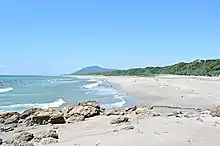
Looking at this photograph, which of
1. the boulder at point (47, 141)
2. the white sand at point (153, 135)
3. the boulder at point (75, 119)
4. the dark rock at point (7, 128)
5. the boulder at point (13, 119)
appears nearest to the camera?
the white sand at point (153, 135)

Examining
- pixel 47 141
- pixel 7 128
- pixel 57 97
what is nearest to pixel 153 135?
pixel 47 141

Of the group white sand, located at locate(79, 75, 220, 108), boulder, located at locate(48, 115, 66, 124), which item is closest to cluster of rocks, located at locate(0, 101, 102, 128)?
boulder, located at locate(48, 115, 66, 124)

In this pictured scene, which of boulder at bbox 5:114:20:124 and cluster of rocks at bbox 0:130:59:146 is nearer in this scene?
cluster of rocks at bbox 0:130:59:146

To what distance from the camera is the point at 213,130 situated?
9969 mm

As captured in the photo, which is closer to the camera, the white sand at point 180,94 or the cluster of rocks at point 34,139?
the cluster of rocks at point 34,139

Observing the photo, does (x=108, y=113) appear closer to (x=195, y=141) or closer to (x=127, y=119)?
(x=127, y=119)

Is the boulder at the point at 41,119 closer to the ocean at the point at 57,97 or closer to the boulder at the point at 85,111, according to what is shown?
the boulder at the point at 85,111

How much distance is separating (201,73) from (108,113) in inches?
3631

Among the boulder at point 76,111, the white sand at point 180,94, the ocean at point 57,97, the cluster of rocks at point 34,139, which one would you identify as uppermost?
the boulder at point 76,111

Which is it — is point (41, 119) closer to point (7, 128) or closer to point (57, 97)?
point (7, 128)

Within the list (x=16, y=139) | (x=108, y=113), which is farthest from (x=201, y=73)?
(x=16, y=139)

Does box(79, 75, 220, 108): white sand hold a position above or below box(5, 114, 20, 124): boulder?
below

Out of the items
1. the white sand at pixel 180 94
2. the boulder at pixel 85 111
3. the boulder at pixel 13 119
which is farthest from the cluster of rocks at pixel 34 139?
the white sand at pixel 180 94

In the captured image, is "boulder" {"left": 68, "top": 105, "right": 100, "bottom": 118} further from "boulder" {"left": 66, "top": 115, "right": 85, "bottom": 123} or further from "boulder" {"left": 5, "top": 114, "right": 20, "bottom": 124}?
"boulder" {"left": 5, "top": 114, "right": 20, "bottom": 124}
